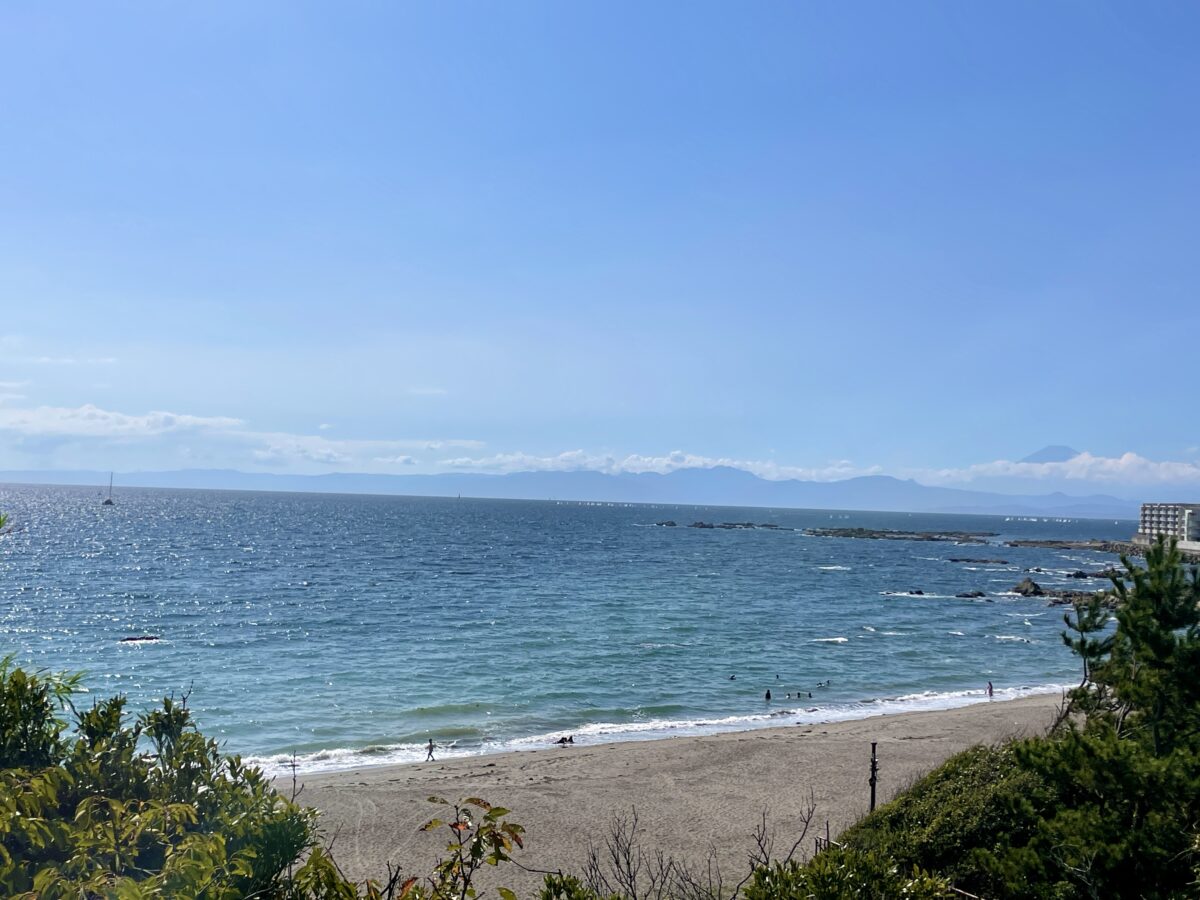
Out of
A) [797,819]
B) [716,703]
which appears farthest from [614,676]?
[797,819]

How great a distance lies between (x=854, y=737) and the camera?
92.5 feet

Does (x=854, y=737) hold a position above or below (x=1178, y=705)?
below

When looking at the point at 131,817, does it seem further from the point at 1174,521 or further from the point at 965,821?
the point at 1174,521

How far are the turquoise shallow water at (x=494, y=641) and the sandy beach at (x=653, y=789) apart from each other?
2926 millimetres

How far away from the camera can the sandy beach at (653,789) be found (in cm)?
1830

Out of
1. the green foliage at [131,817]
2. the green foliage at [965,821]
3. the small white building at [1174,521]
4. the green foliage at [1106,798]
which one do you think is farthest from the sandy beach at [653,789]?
the small white building at [1174,521]

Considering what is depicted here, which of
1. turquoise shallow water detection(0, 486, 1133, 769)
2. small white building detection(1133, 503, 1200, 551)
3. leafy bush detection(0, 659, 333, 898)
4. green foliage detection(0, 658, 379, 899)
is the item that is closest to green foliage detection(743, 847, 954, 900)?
green foliage detection(0, 658, 379, 899)

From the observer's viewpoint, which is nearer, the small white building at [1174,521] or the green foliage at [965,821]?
the green foliage at [965,821]

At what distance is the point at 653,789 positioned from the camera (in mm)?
22312

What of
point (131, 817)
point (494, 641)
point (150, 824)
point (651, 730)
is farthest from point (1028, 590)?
point (131, 817)

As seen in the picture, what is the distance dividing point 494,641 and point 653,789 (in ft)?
74.4

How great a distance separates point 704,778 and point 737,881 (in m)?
7.11

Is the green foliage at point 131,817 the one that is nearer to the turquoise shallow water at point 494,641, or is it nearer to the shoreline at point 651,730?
the turquoise shallow water at point 494,641

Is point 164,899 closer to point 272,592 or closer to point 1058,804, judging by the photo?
point 1058,804
